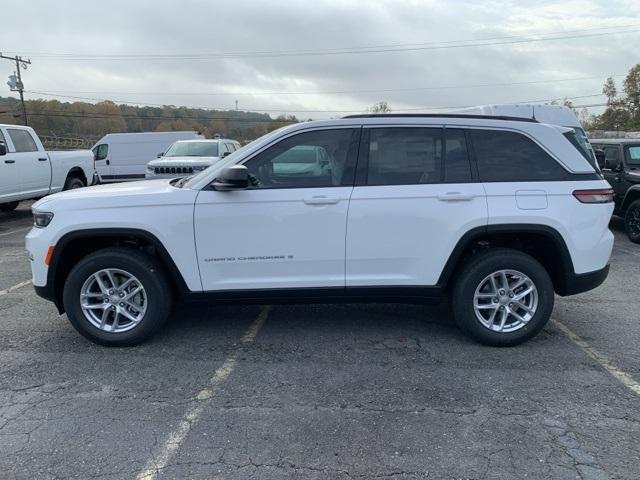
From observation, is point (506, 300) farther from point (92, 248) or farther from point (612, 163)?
point (612, 163)

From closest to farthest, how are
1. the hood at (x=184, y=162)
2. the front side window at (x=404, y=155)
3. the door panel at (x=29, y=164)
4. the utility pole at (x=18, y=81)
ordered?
the front side window at (x=404, y=155)
the door panel at (x=29, y=164)
the hood at (x=184, y=162)
the utility pole at (x=18, y=81)

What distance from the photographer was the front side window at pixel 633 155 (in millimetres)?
10016

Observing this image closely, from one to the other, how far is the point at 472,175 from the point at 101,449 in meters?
3.30

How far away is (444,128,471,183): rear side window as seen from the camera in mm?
4250

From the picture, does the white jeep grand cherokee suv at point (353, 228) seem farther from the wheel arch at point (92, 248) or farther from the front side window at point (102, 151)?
the front side window at point (102, 151)

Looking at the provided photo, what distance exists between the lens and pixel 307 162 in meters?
4.30

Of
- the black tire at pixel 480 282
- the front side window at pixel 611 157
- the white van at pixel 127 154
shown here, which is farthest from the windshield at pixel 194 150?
the black tire at pixel 480 282

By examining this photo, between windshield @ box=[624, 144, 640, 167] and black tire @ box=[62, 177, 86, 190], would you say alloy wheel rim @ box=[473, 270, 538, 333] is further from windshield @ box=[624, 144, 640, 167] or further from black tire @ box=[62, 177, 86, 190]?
black tire @ box=[62, 177, 86, 190]

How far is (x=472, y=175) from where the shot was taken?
425cm

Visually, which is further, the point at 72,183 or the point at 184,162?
the point at 72,183

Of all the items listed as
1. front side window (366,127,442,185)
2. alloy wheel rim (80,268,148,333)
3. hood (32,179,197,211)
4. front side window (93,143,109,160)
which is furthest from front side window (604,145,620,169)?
front side window (93,143,109,160)

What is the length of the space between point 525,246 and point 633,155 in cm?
719

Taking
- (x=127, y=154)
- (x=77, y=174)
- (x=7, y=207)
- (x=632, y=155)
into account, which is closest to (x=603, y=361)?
(x=632, y=155)

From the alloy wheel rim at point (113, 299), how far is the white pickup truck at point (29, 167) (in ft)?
26.9
